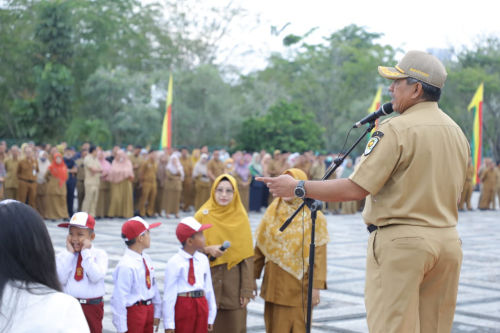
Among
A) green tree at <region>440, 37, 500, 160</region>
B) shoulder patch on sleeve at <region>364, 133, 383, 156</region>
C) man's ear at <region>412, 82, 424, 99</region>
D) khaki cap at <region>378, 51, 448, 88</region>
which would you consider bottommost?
shoulder patch on sleeve at <region>364, 133, 383, 156</region>

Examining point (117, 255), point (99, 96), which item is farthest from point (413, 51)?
point (99, 96)

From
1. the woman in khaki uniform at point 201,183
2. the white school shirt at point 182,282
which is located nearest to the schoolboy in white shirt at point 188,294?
the white school shirt at point 182,282

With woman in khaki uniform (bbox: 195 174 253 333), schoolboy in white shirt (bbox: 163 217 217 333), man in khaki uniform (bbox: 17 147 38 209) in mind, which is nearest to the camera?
schoolboy in white shirt (bbox: 163 217 217 333)

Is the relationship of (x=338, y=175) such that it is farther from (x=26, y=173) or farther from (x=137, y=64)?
(x=137, y=64)

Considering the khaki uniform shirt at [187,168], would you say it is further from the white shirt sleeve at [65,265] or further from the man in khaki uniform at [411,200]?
the man in khaki uniform at [411,200]

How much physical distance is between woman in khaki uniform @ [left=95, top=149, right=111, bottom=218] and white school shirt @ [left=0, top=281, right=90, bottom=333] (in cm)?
1597

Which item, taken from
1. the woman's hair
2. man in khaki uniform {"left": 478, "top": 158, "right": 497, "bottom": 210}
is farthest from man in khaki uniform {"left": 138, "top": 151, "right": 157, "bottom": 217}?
the woman's hair

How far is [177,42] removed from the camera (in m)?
45.1

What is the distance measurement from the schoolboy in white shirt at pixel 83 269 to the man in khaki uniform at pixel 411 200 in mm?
2045

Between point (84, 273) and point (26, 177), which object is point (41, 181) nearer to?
point (26, 177)

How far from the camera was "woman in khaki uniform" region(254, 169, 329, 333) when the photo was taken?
5.77 metres

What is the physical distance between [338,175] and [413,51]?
19.2 meters

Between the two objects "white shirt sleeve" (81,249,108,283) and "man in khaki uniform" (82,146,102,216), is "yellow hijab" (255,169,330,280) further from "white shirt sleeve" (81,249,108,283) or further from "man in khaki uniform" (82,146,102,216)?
"man in khaki uniform" (82,146,102,216)

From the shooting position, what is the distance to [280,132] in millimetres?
31078
